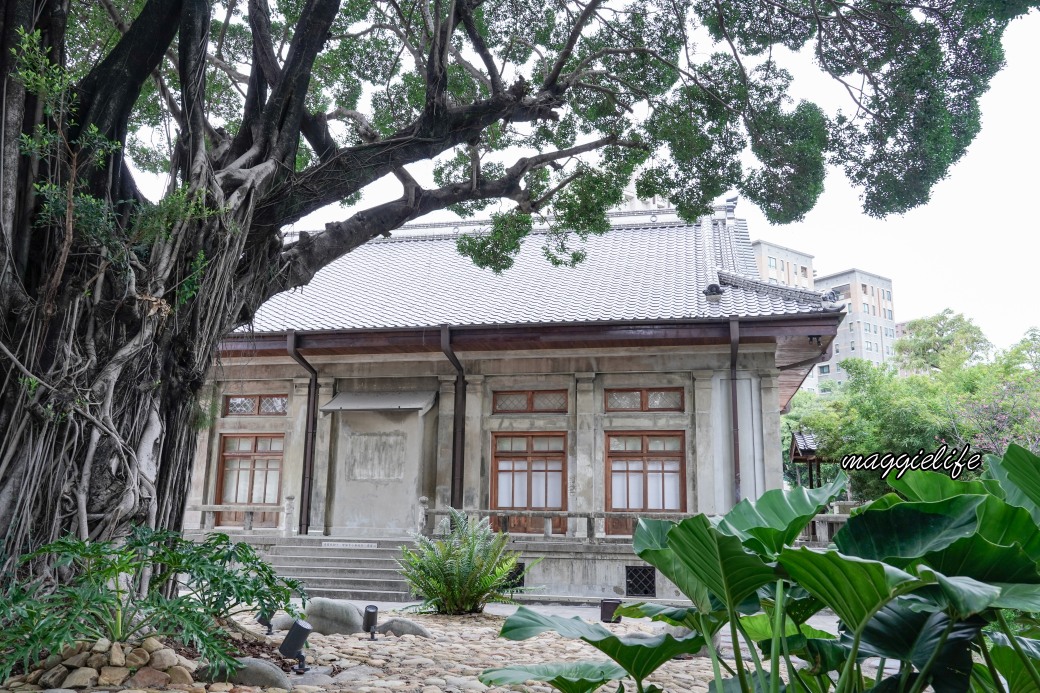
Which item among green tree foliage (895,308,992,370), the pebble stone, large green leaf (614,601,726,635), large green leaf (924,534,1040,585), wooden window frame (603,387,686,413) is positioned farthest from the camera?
green tree foliage (895,308,992,370)

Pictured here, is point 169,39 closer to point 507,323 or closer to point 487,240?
point 487,240

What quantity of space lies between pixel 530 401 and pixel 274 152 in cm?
811

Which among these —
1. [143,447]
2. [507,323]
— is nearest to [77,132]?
[143,447]

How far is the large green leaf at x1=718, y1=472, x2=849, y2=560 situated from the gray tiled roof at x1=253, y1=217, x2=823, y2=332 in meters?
8.72

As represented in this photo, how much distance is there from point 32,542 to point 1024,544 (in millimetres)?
4237

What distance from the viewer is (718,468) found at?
39.1 feet

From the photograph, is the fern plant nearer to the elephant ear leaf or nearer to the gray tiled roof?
the gray tiled roof

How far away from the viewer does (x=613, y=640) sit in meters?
2.46


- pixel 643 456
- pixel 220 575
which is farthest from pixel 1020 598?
pixel 643 456

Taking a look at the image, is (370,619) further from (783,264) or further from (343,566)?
(783,264)

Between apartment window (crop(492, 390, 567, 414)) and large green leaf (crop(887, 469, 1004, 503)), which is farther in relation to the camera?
apartment window (crop(492, 390, 567, 414))

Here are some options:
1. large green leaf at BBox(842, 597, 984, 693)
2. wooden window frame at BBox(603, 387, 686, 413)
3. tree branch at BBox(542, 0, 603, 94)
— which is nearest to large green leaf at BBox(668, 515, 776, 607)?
large green leaf at BBox(842, 597, 984, 693)

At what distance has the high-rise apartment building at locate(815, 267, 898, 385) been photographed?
209 feet

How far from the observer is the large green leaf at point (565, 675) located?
2.48 metres
